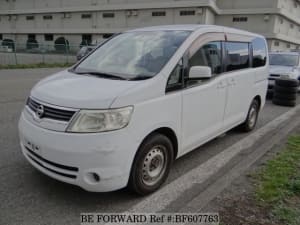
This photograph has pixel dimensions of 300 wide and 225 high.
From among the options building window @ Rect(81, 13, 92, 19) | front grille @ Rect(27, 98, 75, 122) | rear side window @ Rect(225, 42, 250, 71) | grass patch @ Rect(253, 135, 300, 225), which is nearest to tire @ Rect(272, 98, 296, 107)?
rear side window @ Rect(225, 42, 250, 71)

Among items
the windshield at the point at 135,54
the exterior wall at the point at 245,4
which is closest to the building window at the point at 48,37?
the exterior wall at the point at 245,4

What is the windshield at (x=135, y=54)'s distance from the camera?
354 cm

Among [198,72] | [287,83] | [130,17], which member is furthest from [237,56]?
[130,17]

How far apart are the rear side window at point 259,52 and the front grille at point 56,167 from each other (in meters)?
4.24

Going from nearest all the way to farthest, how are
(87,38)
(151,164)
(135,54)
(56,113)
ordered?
1. (56,113)
2. (151,164)
3. (135,54)
4. (87,38)

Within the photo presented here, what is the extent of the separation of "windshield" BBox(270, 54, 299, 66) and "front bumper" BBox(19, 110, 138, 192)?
10136mm

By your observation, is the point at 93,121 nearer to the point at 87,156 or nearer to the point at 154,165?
the point at 87,156

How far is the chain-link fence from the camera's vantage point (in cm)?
1972

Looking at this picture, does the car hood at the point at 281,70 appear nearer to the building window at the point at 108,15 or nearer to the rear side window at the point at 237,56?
the rear side window at the point at 237,56

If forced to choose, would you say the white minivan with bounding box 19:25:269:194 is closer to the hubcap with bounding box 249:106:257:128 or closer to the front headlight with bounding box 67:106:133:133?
the front headlight with bounding box 67:106:133:133

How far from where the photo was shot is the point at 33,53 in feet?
74.7

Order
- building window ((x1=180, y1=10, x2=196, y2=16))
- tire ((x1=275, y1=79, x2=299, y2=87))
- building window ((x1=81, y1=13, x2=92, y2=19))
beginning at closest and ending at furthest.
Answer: tire ((x1=275, y1=79, x2=299, y2=87)) < building window ((x1=180, y1=10, x2=196, y2=16)) < building window ((x1=81, y1=13, x2=92, y2=19))

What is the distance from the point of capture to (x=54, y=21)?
46.0 m

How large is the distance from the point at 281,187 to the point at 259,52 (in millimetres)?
3274
